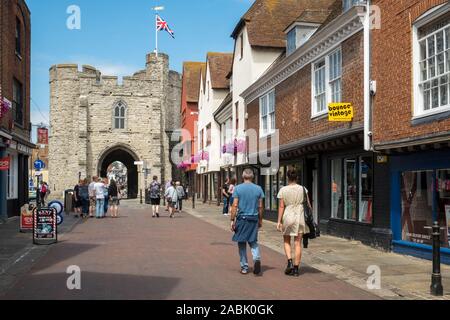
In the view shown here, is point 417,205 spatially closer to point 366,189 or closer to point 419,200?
point 419,200

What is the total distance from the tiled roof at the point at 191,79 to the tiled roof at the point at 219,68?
9069 millimetres

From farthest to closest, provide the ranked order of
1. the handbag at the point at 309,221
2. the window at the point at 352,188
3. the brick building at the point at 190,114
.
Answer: the brick building at the point at 190,114 < the window at the point at 352,188 < the handbag at the point at 309,221

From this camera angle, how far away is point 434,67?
1065 centimetres

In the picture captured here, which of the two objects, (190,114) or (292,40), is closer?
(292,40)

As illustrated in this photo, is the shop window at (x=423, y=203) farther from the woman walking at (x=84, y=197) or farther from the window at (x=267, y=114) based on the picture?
the woman walking at (x=84, y=197)

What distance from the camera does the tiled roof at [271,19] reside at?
24297 millimetres

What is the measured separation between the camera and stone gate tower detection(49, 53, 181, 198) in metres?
50.6

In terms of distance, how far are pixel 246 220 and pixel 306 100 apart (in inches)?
361

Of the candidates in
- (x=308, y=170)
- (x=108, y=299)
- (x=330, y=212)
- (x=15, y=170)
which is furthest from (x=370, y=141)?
(x=15, y=170)

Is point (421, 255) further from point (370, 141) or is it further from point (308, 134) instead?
point (308, 134)

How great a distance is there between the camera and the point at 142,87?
170 feet

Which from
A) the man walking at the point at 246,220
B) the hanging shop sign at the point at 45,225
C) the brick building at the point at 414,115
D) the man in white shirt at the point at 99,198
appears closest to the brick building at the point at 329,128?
the brick building at the point at 414,115

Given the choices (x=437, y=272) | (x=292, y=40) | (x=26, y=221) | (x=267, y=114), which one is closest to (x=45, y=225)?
(x=26, y=221)
